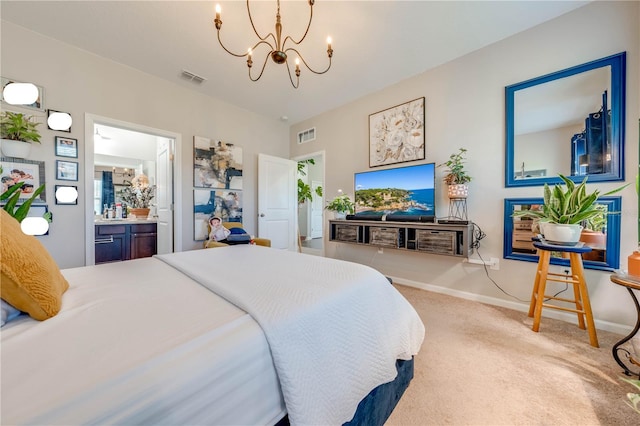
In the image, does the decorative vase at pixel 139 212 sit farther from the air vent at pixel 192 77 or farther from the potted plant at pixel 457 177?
the potted plant at pixel 457 177

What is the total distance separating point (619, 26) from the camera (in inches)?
76.1

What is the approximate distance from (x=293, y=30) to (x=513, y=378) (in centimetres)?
327

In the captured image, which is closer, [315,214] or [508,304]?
[508,304]

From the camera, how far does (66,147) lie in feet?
8.16

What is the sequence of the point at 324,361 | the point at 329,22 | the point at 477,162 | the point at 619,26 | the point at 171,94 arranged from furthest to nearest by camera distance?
the point at 171,94
the point at 477,162
the point at 329,22
the point at 619,26
the point at 324,361

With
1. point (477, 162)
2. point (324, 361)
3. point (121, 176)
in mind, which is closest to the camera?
point (324, 361)

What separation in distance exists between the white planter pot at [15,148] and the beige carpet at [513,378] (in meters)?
3.70

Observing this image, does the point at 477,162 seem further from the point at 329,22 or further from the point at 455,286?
the point at 329,22

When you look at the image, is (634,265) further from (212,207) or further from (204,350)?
(212,207)

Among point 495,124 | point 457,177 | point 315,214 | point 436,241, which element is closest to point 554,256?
point 436,241

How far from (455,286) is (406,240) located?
30.7 inches

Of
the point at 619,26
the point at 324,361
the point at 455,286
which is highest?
the point at 619,26

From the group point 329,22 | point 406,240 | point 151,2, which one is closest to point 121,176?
point 151,2

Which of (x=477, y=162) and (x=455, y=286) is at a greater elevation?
(x=477, y=162)
